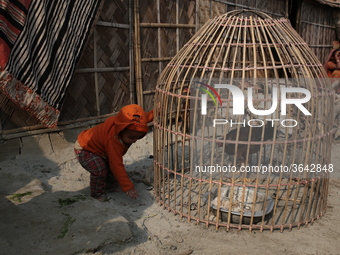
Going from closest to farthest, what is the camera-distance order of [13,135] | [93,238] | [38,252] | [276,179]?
1. [38,252]
2. [93,238]
3. [13,135]
4. [276,179]

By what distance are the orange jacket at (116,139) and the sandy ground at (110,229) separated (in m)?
0.34

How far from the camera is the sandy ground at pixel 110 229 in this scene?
249cm

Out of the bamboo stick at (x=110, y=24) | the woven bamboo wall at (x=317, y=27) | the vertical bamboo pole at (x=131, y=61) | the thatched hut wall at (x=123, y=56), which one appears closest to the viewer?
the thatched hut wall at (x=123, y=56)

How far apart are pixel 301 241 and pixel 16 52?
10.7 feet

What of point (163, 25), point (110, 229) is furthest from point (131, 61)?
point (110, 229)

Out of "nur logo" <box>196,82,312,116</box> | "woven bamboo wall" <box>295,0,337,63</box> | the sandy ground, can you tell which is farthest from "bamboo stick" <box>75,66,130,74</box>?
"woven bamboo wall" <box>295,0,337,63</box>

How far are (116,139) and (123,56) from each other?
2213 mm

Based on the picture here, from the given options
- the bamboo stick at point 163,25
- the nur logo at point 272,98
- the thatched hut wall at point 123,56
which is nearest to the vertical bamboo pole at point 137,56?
the thatched hut wall at point 123,56

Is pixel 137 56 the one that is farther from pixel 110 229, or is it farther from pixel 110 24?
pixel 110 229

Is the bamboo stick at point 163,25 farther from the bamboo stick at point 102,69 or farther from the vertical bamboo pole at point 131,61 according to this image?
the bamboo stick at point 102,69

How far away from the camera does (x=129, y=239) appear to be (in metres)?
2.68

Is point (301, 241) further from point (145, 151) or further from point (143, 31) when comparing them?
point (143, 31)

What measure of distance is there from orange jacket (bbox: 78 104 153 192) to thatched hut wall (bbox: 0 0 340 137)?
1079 millimetres

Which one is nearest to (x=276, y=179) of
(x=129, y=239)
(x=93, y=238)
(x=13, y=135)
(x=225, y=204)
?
(x=225, y=204)
